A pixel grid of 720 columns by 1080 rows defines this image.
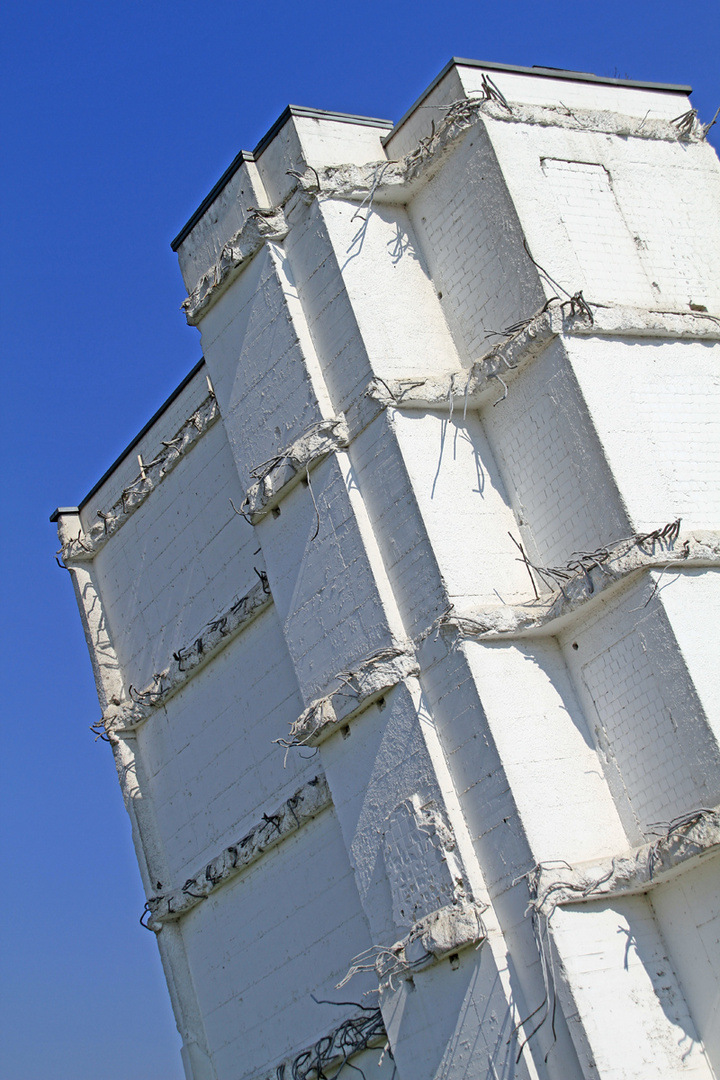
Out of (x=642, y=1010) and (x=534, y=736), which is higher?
(x=534, y=736)

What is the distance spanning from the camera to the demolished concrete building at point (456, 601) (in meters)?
11.2

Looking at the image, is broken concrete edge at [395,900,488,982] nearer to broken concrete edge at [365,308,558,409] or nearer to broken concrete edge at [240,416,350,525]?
broken concrete edge at [240,416,350,525]

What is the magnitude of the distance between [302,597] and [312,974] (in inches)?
173

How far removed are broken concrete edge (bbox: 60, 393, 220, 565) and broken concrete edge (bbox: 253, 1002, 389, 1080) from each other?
785 cm

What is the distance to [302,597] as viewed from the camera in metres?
13.7

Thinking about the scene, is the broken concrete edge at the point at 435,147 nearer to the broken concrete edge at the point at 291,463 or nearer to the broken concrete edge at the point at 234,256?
the broken concrete edge at the point at 234,256

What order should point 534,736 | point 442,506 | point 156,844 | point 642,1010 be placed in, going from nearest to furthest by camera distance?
Result: 1. point 642,1010
2. point 534,736
3. point 442,506
4. point 156,844

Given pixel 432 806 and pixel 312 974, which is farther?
pixel 312 974

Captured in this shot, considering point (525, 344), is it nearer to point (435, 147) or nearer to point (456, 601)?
point (456, 601)

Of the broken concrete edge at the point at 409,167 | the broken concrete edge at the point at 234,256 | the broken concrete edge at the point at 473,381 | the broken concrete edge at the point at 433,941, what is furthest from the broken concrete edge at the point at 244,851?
the broken concrete edge at the point at 409,167

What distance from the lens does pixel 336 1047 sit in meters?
13.7

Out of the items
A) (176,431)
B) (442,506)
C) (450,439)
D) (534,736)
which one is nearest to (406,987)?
(534,736)

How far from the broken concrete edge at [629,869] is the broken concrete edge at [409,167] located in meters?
7.77

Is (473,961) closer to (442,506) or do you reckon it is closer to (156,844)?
(442,506)
